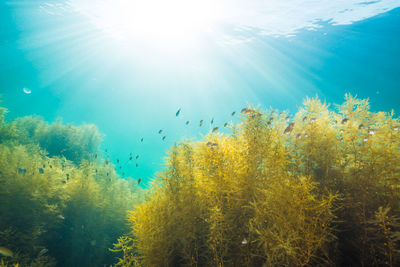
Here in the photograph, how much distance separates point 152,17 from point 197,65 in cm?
1433

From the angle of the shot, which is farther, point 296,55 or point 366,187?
point 296,55

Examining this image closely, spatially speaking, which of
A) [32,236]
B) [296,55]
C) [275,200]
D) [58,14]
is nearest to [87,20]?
[58,14]

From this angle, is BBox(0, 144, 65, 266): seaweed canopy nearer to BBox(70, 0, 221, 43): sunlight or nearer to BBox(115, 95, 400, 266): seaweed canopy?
BBox(115, 95, 400, 266): seaweed canopy

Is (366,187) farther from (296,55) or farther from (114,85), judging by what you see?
(114,85)

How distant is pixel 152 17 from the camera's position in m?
25.6

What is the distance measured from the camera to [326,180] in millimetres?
4688

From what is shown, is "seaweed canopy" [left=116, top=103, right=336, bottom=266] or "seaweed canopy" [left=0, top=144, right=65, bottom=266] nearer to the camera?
"seaweed canopy" [left=116, top=103, right=336, bottom=266]

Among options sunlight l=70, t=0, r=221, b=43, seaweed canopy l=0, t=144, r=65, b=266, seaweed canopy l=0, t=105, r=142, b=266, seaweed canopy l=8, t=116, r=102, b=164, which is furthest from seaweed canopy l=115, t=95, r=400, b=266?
sunlight l=70, t=0, r=221, b=43

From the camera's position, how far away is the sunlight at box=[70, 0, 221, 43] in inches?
827

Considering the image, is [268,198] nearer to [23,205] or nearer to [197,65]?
[23,205]

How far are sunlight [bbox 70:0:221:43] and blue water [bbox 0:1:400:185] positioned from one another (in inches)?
82.8

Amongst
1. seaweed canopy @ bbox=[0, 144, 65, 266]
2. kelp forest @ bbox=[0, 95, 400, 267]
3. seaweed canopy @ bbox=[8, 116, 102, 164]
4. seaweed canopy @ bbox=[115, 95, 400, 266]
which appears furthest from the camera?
seaweed canopy @ bbox=[8, 116, 102, 164]

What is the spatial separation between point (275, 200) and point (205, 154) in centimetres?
192

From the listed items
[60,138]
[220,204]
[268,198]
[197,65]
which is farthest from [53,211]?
[197,65]
